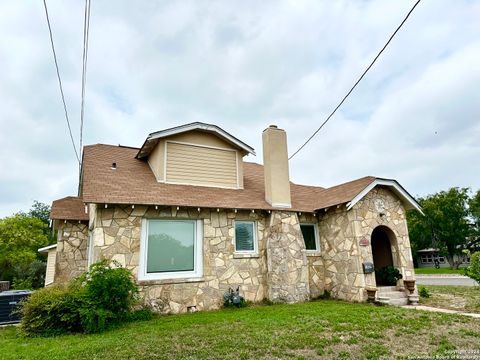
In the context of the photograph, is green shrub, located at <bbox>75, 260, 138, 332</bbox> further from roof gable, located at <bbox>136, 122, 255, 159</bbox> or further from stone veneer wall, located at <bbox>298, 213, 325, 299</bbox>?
stone veneer wall, located at <bbox>298, 213, 325, 299</bbox>

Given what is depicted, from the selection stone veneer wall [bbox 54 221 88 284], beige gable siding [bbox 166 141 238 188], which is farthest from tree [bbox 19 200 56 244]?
beige gable siding [bbox 166 141 238 188]

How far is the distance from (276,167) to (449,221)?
3745 centimetres

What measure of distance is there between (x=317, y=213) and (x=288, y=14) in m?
6.75

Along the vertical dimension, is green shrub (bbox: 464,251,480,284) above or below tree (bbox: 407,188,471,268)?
below

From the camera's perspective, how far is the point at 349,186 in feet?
35.3

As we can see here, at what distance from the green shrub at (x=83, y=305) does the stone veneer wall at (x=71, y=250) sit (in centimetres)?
279

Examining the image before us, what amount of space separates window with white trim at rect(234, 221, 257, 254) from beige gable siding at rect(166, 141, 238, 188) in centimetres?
178

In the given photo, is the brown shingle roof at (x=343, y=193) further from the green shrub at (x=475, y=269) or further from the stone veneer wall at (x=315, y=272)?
the green shrub at (x=475, y=269)

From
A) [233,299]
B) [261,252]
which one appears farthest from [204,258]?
[261,252]

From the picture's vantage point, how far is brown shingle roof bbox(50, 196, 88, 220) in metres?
9.58

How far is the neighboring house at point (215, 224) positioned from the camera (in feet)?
26.8

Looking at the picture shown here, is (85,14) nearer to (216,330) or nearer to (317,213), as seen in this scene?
(216,330)

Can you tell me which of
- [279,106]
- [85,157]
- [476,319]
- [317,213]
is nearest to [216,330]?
[476,319]

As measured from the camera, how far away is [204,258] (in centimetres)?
879
